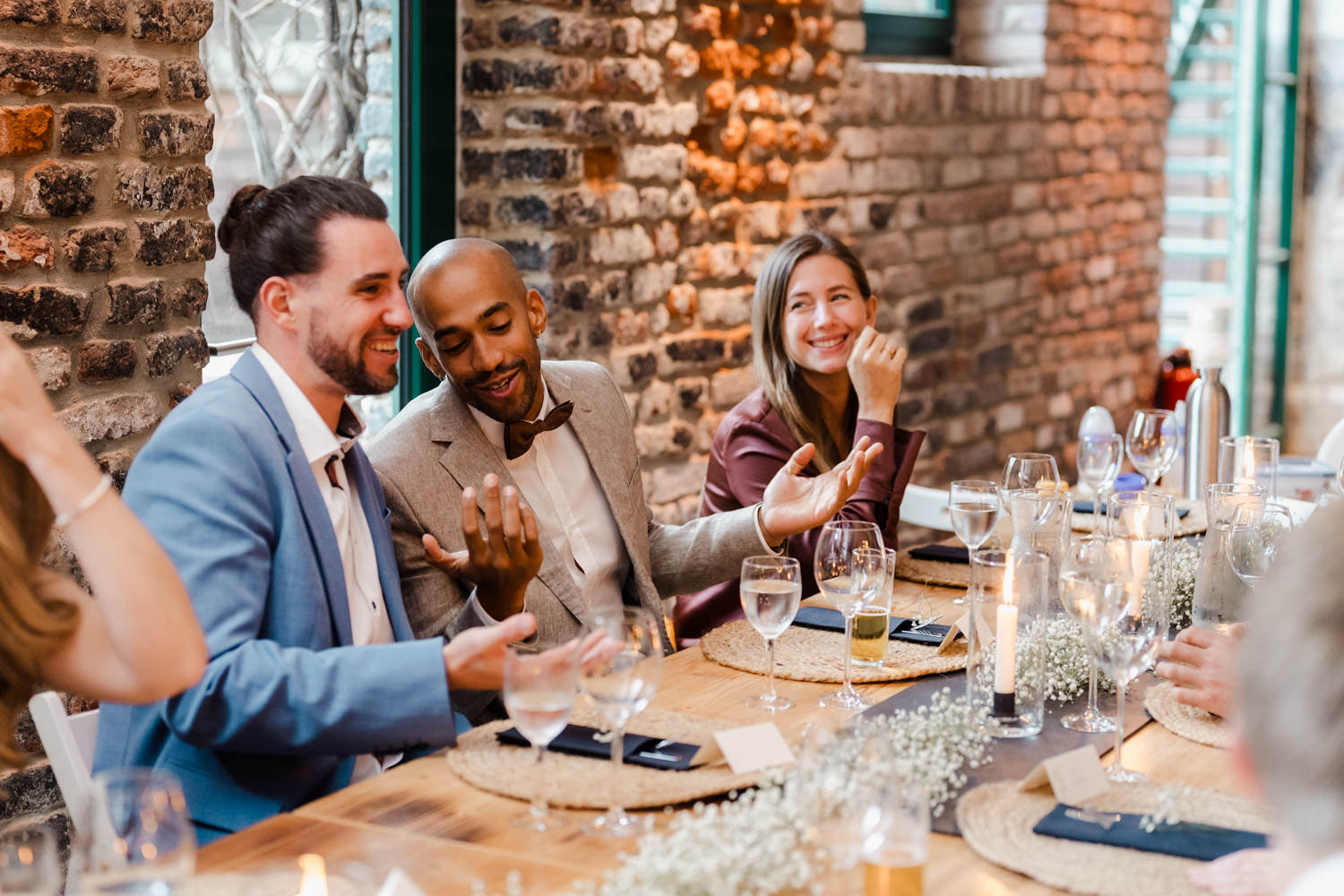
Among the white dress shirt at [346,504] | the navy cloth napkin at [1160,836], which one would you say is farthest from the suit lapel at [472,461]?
the navy cloth napkin at [1160,836]

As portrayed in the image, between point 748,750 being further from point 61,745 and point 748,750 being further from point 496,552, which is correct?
point 61,745

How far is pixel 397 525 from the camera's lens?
2.42m

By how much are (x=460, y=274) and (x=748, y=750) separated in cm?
112

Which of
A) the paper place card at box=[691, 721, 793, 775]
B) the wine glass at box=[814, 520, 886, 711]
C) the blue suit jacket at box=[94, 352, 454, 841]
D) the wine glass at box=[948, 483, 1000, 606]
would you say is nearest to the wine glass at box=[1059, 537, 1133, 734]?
the wine glass at box=[814, 520, 886, 711]

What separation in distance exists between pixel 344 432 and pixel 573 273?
149 centimetres

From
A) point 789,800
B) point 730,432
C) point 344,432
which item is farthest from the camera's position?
point 730,432

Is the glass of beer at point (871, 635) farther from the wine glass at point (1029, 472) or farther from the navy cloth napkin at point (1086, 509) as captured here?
the navy cloth napkin at point (1086, 509)

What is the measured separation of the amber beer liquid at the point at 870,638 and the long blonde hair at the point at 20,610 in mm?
1072

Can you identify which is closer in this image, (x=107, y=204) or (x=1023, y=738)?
(x=1023, y=738)

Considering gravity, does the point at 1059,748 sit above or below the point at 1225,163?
below

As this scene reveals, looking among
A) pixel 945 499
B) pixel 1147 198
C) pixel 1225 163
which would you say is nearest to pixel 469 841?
pixel 945 499

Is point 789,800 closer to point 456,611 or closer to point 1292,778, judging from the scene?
point 1292,778

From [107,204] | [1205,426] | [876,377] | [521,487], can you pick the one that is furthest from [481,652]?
[1205,426]

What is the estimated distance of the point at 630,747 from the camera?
70.1 inches
